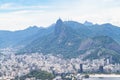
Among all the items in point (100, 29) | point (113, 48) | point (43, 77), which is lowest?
point (43, 77)

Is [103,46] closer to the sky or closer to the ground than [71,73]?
closer to the sky

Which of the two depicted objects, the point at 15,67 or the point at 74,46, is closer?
the point at 15,67

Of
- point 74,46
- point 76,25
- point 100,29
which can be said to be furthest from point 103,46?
point 76,25

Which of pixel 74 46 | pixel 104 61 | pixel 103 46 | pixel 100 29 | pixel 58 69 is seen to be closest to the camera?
pixel 58 69

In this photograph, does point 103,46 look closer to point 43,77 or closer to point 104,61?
point 104,61

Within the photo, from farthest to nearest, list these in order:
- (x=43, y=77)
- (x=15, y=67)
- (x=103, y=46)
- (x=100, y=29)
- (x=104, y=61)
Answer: (x=100, y=29)
(x=103, y=46)
(x=104, y=61)
(x=15, y=67)
(x=43, y=77)

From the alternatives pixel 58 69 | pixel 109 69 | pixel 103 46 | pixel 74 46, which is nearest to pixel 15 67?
pixel 58 69

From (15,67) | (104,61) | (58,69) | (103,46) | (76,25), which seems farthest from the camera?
(76,25)

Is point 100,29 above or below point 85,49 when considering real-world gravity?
above

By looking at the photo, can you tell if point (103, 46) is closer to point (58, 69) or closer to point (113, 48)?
point (113, 48)
